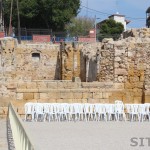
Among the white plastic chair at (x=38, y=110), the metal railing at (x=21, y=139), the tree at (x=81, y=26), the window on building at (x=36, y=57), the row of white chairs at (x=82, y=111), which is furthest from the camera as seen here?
the tree at (x=81, y=26)

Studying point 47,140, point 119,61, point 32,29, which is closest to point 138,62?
point 119,61

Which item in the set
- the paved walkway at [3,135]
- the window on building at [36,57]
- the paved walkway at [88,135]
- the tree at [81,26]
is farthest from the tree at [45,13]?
the paved walkway at [88,135]

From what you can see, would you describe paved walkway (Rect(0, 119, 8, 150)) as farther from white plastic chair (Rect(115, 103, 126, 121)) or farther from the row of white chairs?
white plastic chair (Rect(115, 103, 126, 121))

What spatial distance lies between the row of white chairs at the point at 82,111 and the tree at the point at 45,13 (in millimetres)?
33565

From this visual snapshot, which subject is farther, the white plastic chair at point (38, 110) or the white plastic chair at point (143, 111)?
the white plastic chair at point (143, 111)

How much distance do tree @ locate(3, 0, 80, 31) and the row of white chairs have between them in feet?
110

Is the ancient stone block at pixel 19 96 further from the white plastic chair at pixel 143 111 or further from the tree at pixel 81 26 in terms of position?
the tree at pixel 81 26

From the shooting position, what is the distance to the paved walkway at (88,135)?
9.27 meters

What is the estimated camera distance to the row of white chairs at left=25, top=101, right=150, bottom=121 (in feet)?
45.3

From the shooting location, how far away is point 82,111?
1414 centimetres

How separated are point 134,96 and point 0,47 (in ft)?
39.2

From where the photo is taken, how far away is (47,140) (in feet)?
32.7

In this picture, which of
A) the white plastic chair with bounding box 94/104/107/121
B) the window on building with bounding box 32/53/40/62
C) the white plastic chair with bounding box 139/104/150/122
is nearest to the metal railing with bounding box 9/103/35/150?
the white plastic chair with bounding box 94/104/107/121

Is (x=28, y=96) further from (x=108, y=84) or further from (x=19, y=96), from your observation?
(x=108, y=84)
